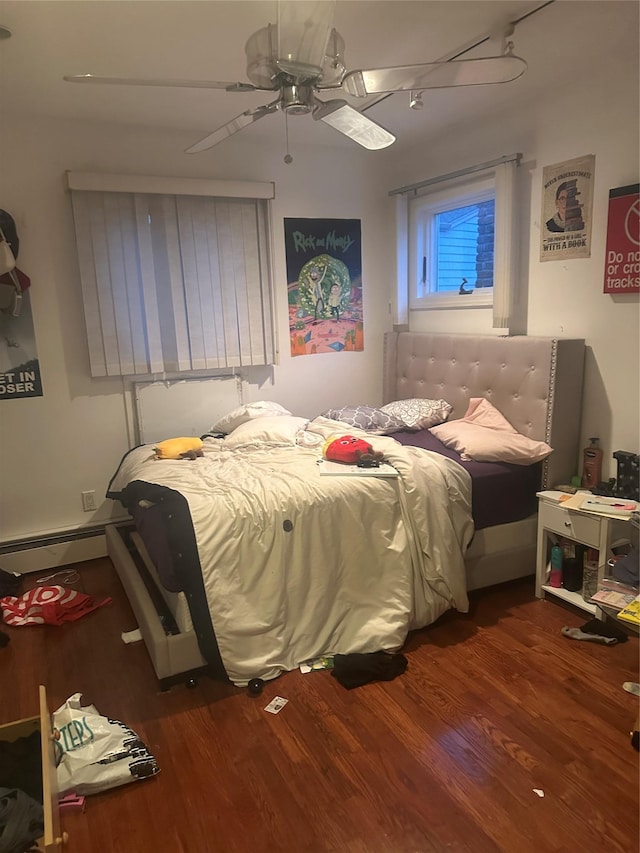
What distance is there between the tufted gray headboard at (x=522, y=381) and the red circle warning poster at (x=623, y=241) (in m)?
0.38

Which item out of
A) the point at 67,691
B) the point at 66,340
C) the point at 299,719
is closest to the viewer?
the point at 299,719

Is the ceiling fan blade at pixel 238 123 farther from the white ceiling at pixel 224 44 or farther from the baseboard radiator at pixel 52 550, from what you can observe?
the baseboard radiator at pixel 52 550

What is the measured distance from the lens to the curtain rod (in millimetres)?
3283

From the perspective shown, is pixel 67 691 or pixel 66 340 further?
pixel 66 340

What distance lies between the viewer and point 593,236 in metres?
2.94

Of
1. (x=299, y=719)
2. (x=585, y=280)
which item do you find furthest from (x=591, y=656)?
(x=585, y=280)

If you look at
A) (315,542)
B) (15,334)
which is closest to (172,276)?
(15,334)

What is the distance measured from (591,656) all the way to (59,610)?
2520 millimetres

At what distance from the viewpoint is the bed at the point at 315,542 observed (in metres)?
2.34

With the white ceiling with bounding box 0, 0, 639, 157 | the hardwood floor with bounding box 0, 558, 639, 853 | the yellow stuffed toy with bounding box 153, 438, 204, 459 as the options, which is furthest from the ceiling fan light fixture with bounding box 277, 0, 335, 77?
the hardwood floor with bounding box 0, 558, 639, 853

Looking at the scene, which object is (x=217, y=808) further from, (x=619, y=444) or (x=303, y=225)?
(x=303, y=225)

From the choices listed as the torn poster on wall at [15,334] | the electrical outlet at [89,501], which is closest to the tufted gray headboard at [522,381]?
the electrical outlet at [89,501]

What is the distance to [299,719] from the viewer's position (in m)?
2.17

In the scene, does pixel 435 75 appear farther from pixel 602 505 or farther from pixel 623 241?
pixel 602 505
